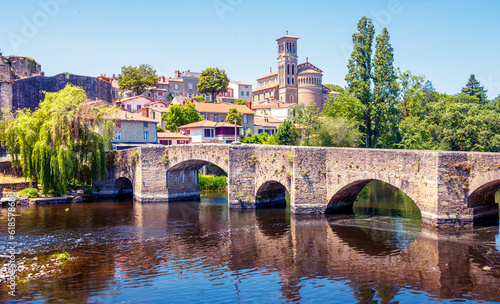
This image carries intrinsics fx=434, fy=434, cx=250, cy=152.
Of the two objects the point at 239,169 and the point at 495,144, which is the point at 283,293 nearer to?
the point at 239,169

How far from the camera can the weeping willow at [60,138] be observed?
125ft

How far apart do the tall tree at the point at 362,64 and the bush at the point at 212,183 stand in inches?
699

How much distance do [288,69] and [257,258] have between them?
312 ft

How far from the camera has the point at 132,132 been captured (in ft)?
168

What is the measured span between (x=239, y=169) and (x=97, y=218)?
36.4 feet

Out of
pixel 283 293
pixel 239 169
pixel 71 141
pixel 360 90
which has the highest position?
pixel 360 90

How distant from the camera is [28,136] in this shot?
127 feet

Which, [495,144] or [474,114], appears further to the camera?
[474,114]

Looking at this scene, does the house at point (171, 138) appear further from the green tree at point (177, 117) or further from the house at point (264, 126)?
the house at point (264, 126)

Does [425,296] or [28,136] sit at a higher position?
[28,136]

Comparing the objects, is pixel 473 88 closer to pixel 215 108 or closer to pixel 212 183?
pixel 215 108

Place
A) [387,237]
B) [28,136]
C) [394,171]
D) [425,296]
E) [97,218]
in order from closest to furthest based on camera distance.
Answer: [425,296], [387,237], [394,171], [97,218], [28,136]

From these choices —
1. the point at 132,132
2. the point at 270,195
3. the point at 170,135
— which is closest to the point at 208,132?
the point at 170,135

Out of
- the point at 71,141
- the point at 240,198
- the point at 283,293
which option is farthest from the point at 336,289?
the point at 71,141
